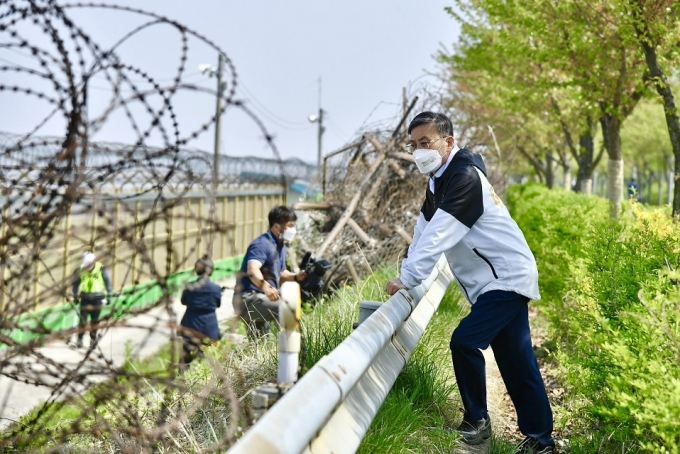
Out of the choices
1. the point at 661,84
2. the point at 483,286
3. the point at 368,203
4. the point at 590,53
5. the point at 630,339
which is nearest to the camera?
the point at 630,339

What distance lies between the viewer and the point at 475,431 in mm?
4266

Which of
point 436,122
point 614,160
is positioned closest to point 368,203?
point 614,160

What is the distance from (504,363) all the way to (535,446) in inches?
19.1

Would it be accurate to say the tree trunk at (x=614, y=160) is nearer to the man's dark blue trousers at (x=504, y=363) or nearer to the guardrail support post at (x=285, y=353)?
the man's dark blue trousers at (x=504, y=363)

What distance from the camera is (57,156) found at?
8.31ft

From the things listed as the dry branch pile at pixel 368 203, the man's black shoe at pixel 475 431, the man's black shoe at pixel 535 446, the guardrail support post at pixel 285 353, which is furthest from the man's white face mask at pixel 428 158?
the dry branch pile at pixel 368 203

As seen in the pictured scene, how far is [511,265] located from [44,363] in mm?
2624

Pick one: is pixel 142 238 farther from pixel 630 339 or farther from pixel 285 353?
pixel 630 339

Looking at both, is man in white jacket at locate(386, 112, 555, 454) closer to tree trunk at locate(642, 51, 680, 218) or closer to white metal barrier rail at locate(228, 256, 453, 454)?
white metal barrier rail at locate(228, 256, 453, 454)

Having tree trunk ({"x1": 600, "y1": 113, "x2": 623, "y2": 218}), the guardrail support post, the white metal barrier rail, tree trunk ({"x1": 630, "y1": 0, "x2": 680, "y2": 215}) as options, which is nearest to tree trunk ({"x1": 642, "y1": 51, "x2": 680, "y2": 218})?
tree trunk ({"x1": 630, "y1": 0, "x2": 680, "y2": 215})

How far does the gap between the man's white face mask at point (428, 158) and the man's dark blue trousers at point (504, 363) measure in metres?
0.83

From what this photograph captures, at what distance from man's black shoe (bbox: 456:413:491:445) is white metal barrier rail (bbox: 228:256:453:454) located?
546 millimetres

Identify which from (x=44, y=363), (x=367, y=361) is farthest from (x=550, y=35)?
(x=44, y=363)

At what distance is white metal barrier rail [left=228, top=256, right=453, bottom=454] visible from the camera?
212 centimetres
